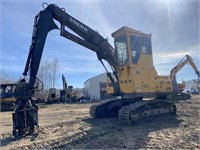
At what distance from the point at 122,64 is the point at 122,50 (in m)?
0.63

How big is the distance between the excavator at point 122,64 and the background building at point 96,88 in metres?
23.8

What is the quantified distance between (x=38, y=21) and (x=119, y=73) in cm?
408

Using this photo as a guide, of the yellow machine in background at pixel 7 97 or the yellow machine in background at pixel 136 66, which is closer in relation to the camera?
the yellow machine in background at pixel 136 66

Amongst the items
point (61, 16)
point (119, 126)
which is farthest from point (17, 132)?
point (61, 16)

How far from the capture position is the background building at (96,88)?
34875mm

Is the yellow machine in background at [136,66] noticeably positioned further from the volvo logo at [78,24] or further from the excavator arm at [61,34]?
the volvo logo at [78,24]

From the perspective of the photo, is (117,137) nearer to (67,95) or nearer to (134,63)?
(134,63)

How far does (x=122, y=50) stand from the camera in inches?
385

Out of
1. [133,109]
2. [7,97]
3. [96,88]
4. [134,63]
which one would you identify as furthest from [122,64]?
[96,88]

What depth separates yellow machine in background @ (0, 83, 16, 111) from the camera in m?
20.9

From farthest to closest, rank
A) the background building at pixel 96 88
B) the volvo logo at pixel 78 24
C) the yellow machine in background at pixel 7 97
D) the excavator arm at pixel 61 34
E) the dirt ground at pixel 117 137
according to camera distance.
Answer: the background building at pixel 96 88 → the yellow machine in background at pixel 7 97 → the volvo logo at pixel 78 24 → the excavator arm at pixel 61 34 → the dirt ground at pixel 117 137

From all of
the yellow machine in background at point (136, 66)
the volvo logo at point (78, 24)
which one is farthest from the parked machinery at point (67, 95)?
the volvo logo at point (78, 24)

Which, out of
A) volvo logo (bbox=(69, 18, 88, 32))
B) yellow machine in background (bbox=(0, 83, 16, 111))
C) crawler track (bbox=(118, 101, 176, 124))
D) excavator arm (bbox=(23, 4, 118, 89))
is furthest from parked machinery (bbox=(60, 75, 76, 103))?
volvo logo (bbox=(69, 18, 88, 32))

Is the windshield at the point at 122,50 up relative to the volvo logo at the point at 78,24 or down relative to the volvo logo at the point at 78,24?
down
